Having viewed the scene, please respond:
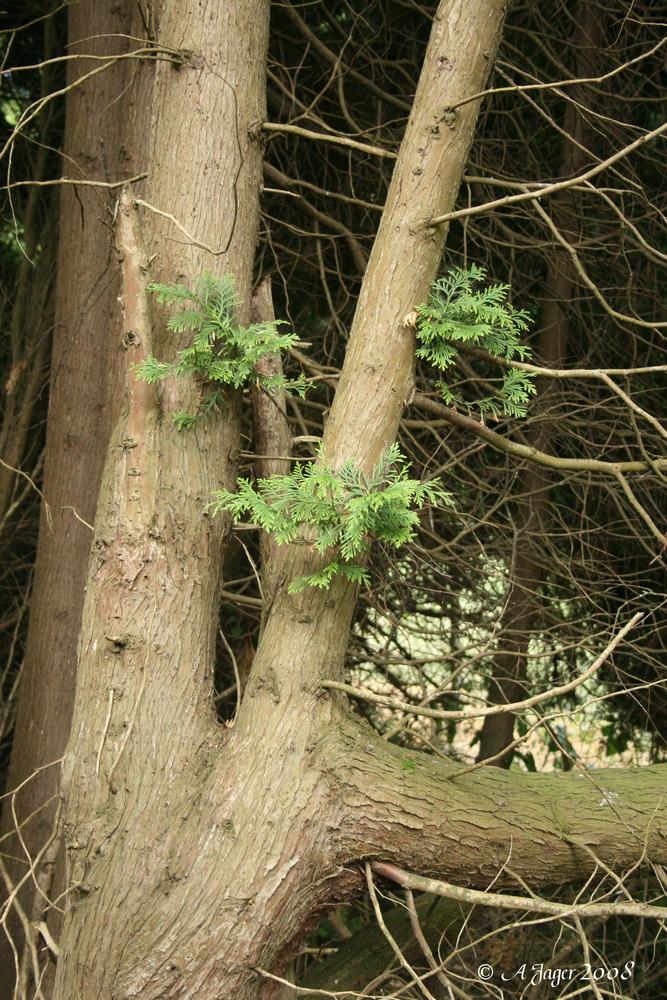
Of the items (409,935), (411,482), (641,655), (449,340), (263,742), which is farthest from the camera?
(641,655)

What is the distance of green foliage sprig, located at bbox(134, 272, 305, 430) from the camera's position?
1976 mm

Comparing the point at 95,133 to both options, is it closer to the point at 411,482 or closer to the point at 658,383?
the point at 411,482

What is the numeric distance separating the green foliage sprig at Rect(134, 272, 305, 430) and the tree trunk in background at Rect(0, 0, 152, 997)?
143 cm

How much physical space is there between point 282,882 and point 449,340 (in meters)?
1.47

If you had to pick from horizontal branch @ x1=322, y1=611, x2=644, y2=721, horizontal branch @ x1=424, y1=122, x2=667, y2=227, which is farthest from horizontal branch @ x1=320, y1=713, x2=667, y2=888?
horizontal branch @ x1=424, y1=122, x2=667, y2=227

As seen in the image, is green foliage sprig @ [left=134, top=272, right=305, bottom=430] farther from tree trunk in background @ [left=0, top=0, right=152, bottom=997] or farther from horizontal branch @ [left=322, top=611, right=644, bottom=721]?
tree trunk in background @ [left=0, top=0, right=152, bottom=997]

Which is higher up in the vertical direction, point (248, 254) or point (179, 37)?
point (179, 37)

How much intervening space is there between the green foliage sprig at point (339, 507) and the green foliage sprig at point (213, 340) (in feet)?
1.04

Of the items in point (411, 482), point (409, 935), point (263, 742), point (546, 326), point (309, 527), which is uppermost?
point (546, 326)

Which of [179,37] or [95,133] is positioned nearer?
[179,37]

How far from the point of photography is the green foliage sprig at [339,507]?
1783mm

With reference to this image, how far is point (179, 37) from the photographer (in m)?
2.29

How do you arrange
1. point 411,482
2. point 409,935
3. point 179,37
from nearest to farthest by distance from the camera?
1. point 411,482
2. point 179,37
3. point 409,935

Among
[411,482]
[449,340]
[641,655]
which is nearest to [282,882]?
[411,482]
